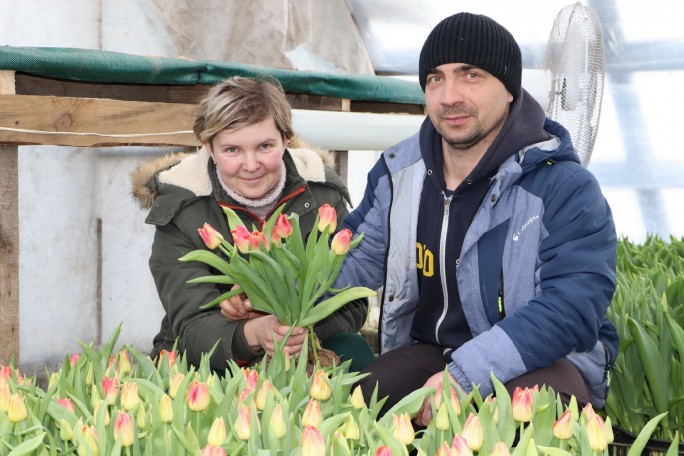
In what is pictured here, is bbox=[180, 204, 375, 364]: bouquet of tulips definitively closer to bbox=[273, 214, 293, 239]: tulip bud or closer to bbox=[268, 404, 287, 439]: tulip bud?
bbox=[273, 214, 293, 239]: tulip bud

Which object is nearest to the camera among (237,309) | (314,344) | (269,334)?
(314,344)

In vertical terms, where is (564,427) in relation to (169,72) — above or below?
below

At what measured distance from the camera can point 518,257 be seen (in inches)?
85.6

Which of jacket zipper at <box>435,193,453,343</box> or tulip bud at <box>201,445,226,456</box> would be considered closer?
tulip bud at <box>201,445,226,456</box>

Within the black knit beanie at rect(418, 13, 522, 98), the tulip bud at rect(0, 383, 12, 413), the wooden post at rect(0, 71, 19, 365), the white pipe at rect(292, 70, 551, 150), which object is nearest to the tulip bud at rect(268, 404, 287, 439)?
the tulip bud at rect(0, 383, 12, 413)

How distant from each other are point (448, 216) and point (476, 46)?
412mm

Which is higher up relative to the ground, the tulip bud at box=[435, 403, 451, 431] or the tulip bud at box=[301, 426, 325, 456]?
the tulip bud at box=[301, 426, 325, 456]

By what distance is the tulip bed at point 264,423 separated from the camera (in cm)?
128

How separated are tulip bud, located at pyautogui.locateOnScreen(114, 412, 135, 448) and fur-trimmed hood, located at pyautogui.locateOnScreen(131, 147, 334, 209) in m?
1.41

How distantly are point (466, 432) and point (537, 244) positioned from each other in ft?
3.13

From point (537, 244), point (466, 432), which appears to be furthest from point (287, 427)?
point (537, 244)

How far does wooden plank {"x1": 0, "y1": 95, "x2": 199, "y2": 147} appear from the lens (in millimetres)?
2725

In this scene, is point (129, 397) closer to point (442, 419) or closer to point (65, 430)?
point (65, 430)

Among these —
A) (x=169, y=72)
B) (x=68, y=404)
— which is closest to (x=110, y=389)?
(x=68, y=404)
